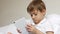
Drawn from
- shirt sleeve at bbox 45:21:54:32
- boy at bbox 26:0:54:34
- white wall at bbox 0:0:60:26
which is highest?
white wall at bbox 0:0:60:26

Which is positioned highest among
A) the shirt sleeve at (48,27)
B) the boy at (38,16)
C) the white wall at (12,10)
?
the white wall at (12,10)

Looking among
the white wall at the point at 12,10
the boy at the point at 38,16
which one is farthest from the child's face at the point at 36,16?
the white wall at the point at 12,10

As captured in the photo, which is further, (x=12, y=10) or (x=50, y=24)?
(x=12, y=10)

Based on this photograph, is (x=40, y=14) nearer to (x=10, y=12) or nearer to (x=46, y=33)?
(x=46, y=33)

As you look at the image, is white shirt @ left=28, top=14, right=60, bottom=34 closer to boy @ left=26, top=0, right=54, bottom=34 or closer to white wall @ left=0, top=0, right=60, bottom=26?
boy @ left=26, top=0, right=54, bottom=34

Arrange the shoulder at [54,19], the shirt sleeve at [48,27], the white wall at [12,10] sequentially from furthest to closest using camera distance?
the white wall at [12,10]
the shoulder at [54,19]
the shirt sleeve at [48,27]

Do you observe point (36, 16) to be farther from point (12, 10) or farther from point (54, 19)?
point (12, 10)

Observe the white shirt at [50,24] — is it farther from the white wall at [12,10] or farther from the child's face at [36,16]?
the white wall at [12,10]

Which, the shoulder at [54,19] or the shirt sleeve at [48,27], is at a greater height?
the shoulder at [54,19]

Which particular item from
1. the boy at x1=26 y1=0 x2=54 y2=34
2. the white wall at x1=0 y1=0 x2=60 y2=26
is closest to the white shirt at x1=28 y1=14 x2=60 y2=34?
the boy at x1=26 y1=0 x2=54 y2=34

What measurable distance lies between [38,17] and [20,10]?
0.43 meters

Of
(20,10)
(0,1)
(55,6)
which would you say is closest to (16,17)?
(20,10)

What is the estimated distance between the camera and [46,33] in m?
0.93

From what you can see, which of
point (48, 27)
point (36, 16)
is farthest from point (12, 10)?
point (48, 27)
